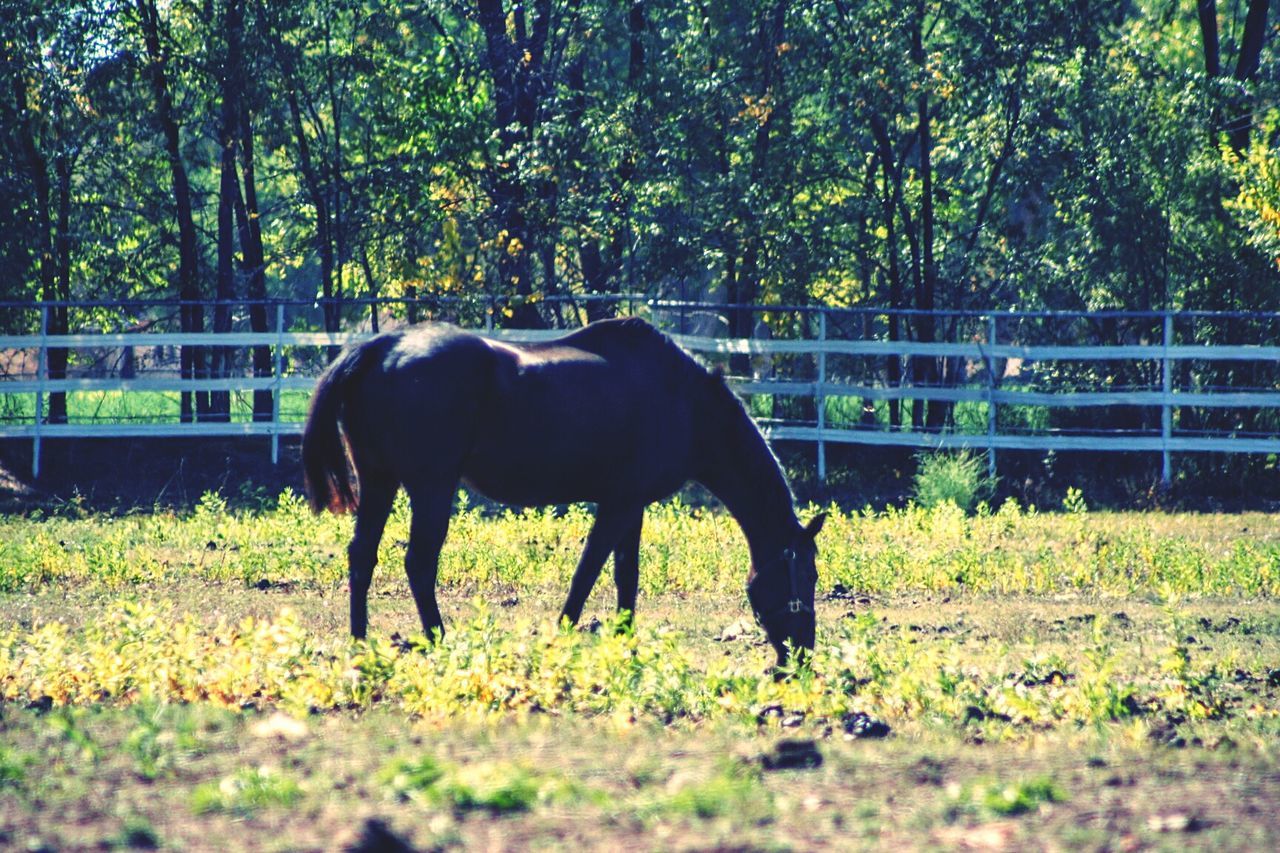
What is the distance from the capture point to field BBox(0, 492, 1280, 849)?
416 centimetres

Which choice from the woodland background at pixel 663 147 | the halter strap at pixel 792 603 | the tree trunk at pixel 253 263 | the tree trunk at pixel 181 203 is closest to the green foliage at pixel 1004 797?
the halter strap at pixel 792 603

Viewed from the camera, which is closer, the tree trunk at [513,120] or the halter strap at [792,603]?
the halter strap at [792,603]

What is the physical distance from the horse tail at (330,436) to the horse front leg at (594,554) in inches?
50.1

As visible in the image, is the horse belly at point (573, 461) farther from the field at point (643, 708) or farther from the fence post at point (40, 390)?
the fence post at point (40, 390)

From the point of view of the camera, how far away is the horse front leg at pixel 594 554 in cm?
809

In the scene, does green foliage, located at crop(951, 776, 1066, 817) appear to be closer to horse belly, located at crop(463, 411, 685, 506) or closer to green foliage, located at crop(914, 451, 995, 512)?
horse belly, located at crop(463, 411, 685, 506)

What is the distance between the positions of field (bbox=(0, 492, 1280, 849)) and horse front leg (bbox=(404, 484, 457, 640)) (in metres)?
0.31

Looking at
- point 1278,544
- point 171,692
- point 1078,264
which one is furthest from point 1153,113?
point 171,692

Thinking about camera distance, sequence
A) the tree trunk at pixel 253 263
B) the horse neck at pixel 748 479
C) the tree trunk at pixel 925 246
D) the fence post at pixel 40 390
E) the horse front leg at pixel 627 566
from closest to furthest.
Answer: the horse neck at pixel 748 479 → the horse front leg at pixel 627 566 → the fence post at pixel 40 390 → the tree trunk at pixel 925 246 → the tree trunk at pixel 253 263

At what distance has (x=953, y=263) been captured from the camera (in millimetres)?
20344

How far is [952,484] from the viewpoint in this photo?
14805 millimetres

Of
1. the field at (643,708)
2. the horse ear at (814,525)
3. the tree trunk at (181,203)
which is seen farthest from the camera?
the tree trunk at (181,203)

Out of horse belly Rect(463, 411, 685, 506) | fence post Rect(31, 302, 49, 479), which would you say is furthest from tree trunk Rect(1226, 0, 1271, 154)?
fence post Rect(31, 302, 49, 479)

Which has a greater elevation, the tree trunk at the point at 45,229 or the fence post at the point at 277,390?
the tree trunk at the point at 45,229
